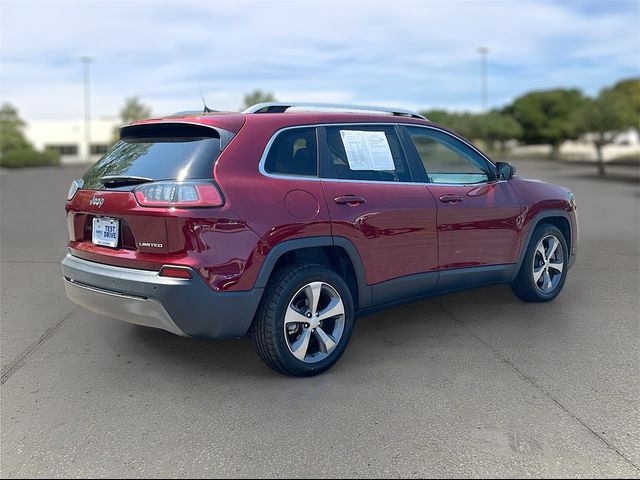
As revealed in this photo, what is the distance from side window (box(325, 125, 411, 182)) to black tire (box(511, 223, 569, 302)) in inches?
67.0

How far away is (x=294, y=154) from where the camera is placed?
14.3 ft

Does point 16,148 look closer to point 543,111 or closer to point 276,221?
point 543,111

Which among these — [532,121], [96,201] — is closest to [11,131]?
[532,121]

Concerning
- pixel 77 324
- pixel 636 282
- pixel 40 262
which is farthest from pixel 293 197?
pixel 40 262

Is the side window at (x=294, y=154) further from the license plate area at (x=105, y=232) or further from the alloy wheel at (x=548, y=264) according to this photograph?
the alloy wheel at (x=548, y=264)

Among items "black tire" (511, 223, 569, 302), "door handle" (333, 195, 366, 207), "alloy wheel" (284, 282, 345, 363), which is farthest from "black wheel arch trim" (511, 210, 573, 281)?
"alloy wheel" (284, 282, 345, 363)

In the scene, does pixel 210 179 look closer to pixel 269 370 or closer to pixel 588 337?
pixel 269 370

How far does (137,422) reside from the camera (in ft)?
11.8

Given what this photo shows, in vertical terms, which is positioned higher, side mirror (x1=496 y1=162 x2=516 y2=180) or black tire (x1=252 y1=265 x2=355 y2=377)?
side mirror (x1=496 y1=162 x2=516 y2=180)

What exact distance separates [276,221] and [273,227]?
4 centimetres

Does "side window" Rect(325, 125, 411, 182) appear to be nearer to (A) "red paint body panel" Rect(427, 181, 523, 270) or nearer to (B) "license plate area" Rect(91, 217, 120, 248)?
(A) "red paint body panel" Rect(427, 181, 523, 270)

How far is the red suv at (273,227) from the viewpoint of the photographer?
12.7ft

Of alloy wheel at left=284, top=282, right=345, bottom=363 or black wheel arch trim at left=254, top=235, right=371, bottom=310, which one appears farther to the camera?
alloy wheel at left=284, top=282, right=345, bottom=363

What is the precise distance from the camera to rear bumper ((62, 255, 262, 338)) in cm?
383
